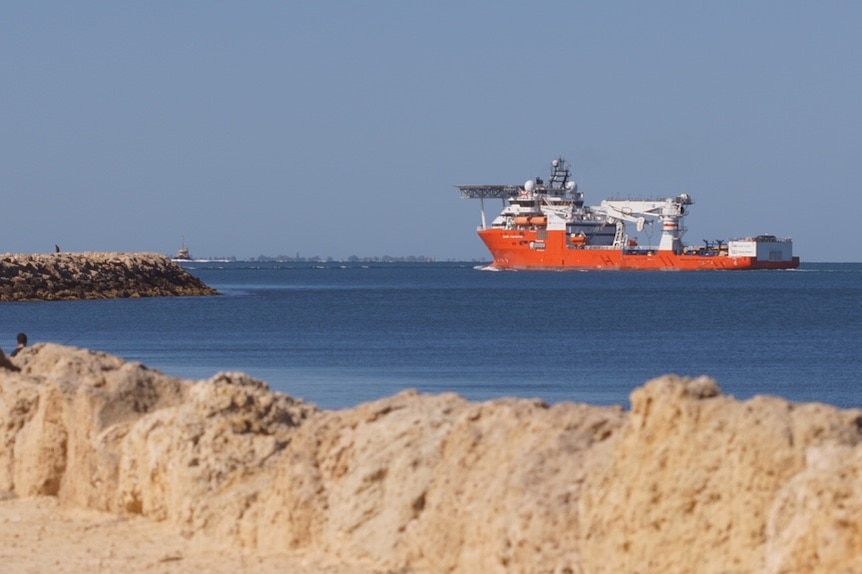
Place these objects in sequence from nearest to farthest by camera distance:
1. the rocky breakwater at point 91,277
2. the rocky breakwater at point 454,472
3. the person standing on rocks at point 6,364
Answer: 1. the rocky breakwater at point 454,472
2. the person standing on rocks at point 6,364
3. the rocky breakwater at point 91,277

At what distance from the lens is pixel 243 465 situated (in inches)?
268

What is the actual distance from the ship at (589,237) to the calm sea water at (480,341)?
34.0 metres

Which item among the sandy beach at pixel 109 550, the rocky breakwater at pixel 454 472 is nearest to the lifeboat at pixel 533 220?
the rocky breakwater at pixel 454 472

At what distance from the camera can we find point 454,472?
230 inches

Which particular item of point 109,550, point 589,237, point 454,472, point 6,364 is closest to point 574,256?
point 589,237

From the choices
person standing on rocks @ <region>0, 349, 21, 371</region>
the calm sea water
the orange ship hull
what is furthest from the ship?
person standing on rocks @ <region>0, 349, 21, 371</region>

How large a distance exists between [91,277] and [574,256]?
45.1 meters

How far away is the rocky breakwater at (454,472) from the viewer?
465cm

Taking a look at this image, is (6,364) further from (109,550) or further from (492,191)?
(492,191)

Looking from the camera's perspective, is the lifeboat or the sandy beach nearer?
the sandy beach

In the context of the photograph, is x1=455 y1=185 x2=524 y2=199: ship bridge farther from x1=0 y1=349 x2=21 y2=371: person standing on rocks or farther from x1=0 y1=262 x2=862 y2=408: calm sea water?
x1=0 y1=349 x2=21 y2=371: person standing on rocks

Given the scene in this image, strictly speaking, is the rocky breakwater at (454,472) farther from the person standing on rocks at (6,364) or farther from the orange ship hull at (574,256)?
the orange ship hull at (574,256)

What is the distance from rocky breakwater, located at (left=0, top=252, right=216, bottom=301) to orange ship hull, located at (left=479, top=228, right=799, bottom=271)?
36159 mm

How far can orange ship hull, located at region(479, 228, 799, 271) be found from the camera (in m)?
90.1
